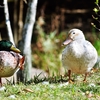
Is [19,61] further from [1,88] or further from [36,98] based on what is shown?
[36,98]

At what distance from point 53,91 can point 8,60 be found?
66cm

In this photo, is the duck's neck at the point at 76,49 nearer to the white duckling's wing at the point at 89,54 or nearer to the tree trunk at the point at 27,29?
the white duckling's wing at the point at 89,54

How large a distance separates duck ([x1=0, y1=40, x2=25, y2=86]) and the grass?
20cm

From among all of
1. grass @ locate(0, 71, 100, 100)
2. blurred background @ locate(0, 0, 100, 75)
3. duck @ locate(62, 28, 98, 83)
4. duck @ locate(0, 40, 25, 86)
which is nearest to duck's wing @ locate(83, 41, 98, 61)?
duck @ locate(62, 28, 98, 83)

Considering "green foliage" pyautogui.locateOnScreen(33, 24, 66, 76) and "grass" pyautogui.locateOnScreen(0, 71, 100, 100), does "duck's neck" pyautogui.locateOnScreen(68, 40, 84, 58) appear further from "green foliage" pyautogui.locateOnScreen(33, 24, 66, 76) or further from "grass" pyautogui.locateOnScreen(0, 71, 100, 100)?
"green foliage" pyautogui.locateOnScreen(33, 24, 66, 76)

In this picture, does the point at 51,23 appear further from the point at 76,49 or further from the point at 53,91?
the point at 53,91

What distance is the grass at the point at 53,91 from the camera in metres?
5.16

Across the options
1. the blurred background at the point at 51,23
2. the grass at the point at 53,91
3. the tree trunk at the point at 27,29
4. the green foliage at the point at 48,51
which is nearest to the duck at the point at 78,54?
the grass at the point at 53,91

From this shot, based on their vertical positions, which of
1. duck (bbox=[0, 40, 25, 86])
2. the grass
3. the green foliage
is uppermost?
duck (bbox=[0, 40, 25, 86])

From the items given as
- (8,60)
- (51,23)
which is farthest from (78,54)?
(51,23)

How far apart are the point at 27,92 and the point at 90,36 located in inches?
272

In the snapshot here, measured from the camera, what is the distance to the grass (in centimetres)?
516

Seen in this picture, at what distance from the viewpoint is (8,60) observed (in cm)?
550

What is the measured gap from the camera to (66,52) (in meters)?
5.68
